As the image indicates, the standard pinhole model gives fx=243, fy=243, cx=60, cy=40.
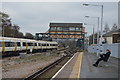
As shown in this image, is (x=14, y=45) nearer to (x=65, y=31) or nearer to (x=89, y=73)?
(x=89, y=73)

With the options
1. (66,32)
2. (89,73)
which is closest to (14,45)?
(89,73)

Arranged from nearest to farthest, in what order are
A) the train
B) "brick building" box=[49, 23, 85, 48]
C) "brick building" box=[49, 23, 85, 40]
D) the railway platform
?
the railway platform
the train
"brick building" box=[49, 23, 85, 48]
"brick building" box=[49, 23, 85, 40]

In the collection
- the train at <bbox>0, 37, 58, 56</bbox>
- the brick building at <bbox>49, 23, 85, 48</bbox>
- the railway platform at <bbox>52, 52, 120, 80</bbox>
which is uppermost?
the brick building at <bbox>49, 23, 85, 48</bbox>

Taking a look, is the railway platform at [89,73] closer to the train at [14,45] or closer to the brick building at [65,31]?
the train at [14,45]

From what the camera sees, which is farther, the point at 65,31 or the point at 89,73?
the point at 65,31

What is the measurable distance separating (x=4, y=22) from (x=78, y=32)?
28591 mm

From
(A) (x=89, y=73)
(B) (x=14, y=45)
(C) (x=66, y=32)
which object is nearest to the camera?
(A) (x=89, y=73)

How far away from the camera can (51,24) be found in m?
95.4

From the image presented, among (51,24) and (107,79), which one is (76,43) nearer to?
(51,24)

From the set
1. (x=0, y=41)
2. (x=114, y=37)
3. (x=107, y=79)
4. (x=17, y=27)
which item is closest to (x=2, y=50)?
(x=0, y=41)

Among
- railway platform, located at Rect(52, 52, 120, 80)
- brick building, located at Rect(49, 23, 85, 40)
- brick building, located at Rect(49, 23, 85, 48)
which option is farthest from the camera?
brick building, located at Rect(49, 23, 85, 40)

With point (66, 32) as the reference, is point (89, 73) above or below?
below

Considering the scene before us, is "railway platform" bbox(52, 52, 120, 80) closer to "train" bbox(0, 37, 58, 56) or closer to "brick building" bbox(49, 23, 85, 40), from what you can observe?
"train" bbox(0, 37, 58, 56)

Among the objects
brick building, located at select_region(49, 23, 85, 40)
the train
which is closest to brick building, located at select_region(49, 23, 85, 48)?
brick building, located at select_region(49, 23, 85, 40)
